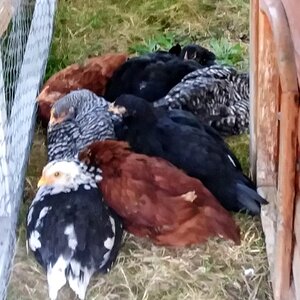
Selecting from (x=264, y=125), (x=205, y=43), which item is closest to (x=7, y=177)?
(x=264, y=125)

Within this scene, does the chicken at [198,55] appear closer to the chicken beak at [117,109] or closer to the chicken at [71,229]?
the chicken beak at [117,109]

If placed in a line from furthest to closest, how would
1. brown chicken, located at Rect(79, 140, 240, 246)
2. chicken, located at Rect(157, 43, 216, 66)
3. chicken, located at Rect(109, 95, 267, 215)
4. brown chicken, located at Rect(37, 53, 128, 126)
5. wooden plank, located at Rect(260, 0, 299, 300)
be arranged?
1. chicken, located at Rect(157, 43, 216, 66)
2. brown chicken, located at Rect(37, 53, 128, 126)
3. chicken, located at Rect(109, 95, 267, 215)
4. brown chicken, located at Rect(79, 140, 240, 246)
5. wooden plank, located at Rect(260, 0, 299, 300)

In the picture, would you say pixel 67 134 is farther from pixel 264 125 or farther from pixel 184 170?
pixel 264 125

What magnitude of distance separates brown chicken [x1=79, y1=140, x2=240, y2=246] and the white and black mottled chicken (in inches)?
20.2

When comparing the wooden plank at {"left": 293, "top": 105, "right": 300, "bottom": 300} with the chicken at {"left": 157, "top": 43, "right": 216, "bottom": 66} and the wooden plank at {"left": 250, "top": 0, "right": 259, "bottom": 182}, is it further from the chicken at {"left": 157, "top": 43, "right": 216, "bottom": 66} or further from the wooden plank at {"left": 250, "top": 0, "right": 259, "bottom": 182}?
the chicken at {"left": 157, "top": 43, "right": 216, "bottom": 66}

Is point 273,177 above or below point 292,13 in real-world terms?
below

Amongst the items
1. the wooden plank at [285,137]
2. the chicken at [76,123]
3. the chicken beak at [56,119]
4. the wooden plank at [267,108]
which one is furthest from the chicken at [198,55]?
the wooden plank at [285,137]

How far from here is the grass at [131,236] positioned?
8.57 ft

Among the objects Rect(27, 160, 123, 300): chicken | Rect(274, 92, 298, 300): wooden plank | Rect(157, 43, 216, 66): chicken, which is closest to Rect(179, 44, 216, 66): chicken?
Rect(157, 43, 216, 66): chicken

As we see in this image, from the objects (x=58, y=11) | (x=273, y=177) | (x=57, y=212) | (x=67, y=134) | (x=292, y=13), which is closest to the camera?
(x=292, y=13)

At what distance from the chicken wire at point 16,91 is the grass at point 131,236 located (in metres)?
0.10

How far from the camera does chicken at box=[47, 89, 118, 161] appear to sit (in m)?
3.09

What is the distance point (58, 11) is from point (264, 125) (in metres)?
1.93

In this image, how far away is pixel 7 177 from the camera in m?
2.66
